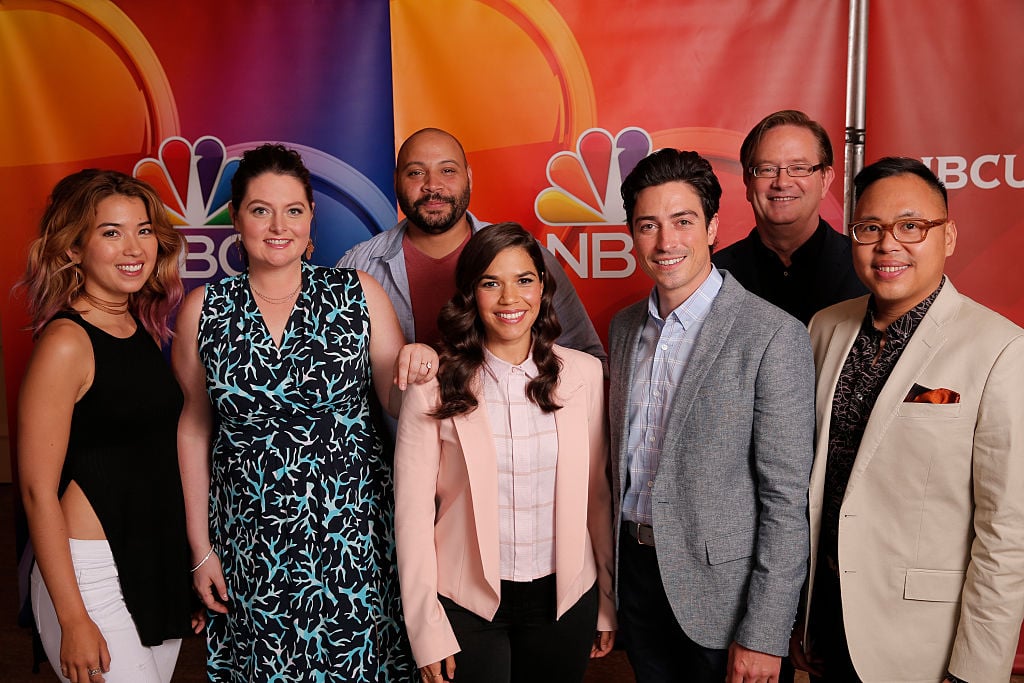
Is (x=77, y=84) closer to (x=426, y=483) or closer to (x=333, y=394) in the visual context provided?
(x=333, y=394)

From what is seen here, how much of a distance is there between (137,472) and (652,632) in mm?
1368

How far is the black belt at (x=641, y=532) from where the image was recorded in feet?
6.26

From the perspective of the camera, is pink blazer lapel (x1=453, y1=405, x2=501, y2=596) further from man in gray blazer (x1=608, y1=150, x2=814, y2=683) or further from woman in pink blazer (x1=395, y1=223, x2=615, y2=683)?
man in gray blazer (x1=608, y1=150, x2=814, y2=683)

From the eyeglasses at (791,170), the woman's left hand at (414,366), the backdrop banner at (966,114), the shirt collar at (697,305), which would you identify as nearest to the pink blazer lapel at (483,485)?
the woman's left hand at (414,366)

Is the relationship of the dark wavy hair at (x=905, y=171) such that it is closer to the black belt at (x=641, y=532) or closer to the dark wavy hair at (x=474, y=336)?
the dark wavy hair at (x=474, y=336)

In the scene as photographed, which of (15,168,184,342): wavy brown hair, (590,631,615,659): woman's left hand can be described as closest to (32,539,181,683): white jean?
(15,168,184,342): wavy brown hair

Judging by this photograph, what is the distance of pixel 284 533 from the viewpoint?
2059 mm

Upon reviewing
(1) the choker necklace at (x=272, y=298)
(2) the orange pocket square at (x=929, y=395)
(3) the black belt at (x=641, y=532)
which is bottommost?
(3) the black belt at (x=641, y=532)

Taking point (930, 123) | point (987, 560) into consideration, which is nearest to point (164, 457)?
point (987, 560)

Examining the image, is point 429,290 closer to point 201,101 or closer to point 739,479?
point 739,479

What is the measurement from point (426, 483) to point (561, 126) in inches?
78.1

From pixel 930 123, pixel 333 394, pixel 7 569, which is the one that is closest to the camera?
pixel 333 394

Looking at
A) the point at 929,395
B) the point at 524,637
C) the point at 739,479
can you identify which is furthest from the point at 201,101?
the point at 929,395

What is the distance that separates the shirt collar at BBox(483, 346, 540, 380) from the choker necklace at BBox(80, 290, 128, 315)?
0.97m
